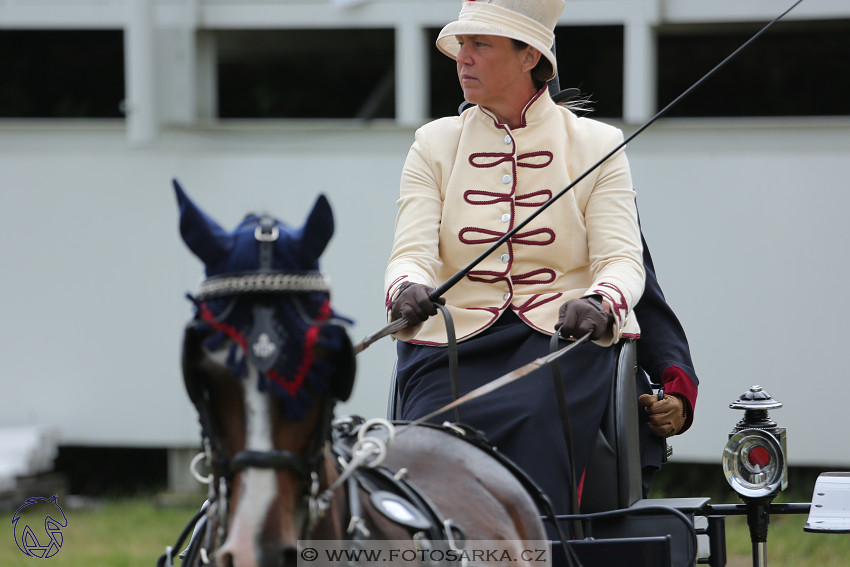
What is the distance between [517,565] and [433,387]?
0.77 meters

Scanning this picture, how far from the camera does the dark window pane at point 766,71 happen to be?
27.7 ft

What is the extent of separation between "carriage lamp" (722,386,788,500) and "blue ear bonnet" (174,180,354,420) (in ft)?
6.35

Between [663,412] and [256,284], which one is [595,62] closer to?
[663,412]

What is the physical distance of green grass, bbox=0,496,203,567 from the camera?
671cm

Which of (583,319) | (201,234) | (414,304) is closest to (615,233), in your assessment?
(583,319)

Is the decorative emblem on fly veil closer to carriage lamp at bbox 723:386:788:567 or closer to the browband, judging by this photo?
the browband

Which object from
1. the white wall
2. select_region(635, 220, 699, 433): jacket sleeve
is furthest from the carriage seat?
the white wall

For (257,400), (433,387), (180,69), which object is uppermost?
(180,69)

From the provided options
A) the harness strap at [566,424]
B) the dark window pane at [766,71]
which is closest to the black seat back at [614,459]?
the harness strap at [566,424]

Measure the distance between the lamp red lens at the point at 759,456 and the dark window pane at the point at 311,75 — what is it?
5680 mm

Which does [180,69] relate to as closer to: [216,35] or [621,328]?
[216,35]

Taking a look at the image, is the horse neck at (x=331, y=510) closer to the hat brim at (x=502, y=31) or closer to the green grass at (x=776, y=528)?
the hat brim at (x=502, y=31)

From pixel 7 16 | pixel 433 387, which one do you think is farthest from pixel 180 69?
pixel 433 387

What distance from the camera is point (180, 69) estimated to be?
8.11m
